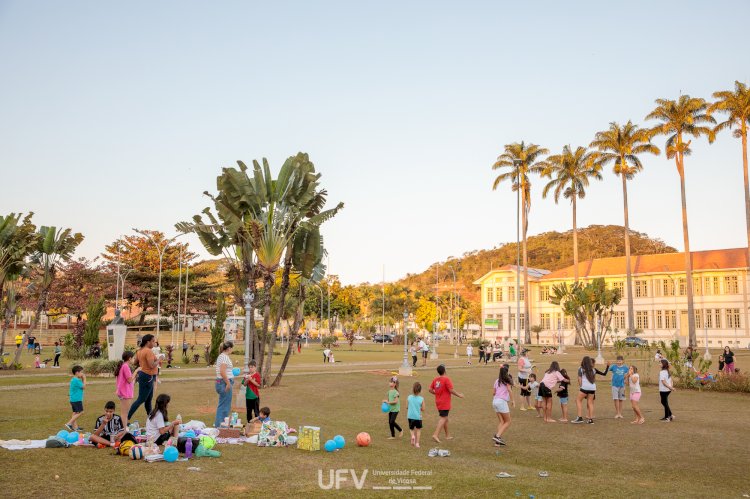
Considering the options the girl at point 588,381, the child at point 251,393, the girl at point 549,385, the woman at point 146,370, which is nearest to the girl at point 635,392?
the girl at point 588,381

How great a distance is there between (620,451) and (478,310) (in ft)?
313

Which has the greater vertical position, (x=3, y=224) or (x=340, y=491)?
(x=3, y=224)

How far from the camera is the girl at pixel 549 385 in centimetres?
1538

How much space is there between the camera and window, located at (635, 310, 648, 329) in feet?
240

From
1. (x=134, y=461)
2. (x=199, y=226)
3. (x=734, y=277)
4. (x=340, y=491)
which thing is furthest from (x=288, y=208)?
(x=734, y=277)

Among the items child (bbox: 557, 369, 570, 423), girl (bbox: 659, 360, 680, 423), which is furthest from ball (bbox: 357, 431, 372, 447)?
girl (bbox: 659, 360, 680, 423)

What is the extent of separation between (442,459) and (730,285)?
68389 mm

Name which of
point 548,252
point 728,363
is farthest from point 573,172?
point 548,252

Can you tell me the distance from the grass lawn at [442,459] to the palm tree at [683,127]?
142 ft

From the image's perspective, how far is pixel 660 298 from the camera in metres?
72.0

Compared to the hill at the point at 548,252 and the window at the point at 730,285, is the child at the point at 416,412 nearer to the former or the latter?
the window at the point at 730,285

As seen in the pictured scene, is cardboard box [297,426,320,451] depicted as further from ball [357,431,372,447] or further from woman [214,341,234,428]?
woman [214,341,234,428]

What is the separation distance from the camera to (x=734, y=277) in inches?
2630

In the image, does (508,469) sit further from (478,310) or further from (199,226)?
(478,310)
